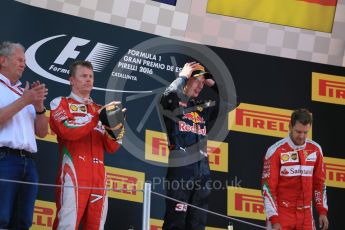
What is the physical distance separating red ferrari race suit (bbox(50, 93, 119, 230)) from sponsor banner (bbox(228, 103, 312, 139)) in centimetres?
161

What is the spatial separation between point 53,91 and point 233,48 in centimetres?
152

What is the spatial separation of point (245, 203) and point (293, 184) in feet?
3.17

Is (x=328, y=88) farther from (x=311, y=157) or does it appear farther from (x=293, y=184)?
(x=293, y=184)

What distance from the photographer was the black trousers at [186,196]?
14.7 feet

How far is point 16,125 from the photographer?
13.5 feet

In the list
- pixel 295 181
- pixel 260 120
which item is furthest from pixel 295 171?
pixel 260 120

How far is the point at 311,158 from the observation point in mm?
4859

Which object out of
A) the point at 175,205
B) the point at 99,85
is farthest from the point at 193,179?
the point at 99,85

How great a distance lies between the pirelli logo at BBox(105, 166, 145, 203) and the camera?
5297 mm

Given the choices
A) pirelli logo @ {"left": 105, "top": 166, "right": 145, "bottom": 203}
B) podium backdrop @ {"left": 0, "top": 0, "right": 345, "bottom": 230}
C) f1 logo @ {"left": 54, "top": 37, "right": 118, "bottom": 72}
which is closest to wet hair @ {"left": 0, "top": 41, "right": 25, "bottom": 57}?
podium backdrop @ {"left": 0, "top": 0, "right": 345, "bottom": 230}

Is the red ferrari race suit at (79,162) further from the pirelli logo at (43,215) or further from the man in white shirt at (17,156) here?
the pirelli logo at (43,215)

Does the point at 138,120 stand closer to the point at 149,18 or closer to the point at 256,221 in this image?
the point at 149,18

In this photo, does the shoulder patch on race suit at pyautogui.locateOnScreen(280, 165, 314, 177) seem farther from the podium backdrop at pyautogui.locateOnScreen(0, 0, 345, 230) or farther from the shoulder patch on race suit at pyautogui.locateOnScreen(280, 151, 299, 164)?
the podium backdrop at pyautogui.locateOnScreen(0, 0, 345, 230)

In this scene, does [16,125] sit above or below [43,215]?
above
